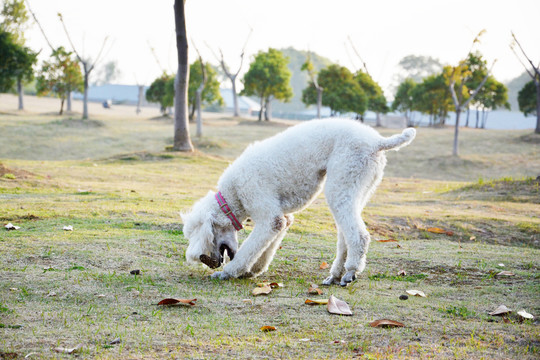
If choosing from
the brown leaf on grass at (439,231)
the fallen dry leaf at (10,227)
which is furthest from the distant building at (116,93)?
the fallen dry leaf at (10,227)

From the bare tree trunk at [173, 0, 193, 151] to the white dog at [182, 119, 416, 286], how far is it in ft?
51.3

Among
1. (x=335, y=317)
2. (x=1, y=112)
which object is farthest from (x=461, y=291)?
(x=1, y=112)

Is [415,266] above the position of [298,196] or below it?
below

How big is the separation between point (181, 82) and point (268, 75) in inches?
1025

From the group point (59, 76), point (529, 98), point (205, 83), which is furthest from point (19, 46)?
point (529, 98)

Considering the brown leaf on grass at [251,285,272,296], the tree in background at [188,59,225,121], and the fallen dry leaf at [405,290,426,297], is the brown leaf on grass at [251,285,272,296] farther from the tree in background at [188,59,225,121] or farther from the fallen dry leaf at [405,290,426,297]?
the tree in background at [188,59,225,121]

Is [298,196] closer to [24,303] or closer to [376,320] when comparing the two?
[376,320]

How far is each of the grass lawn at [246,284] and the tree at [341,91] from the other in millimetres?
33887

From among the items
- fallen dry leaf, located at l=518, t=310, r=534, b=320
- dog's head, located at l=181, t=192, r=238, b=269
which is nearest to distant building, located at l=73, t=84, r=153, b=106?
dog's head, located at l=181, t=192, r=238, b=269

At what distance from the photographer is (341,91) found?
154ft

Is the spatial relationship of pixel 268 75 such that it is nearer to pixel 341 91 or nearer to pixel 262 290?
pixel 341 91

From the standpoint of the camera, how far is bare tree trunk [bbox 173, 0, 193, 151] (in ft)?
67.2

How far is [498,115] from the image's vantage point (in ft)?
220

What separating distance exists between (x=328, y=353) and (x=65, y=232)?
15.3ft
